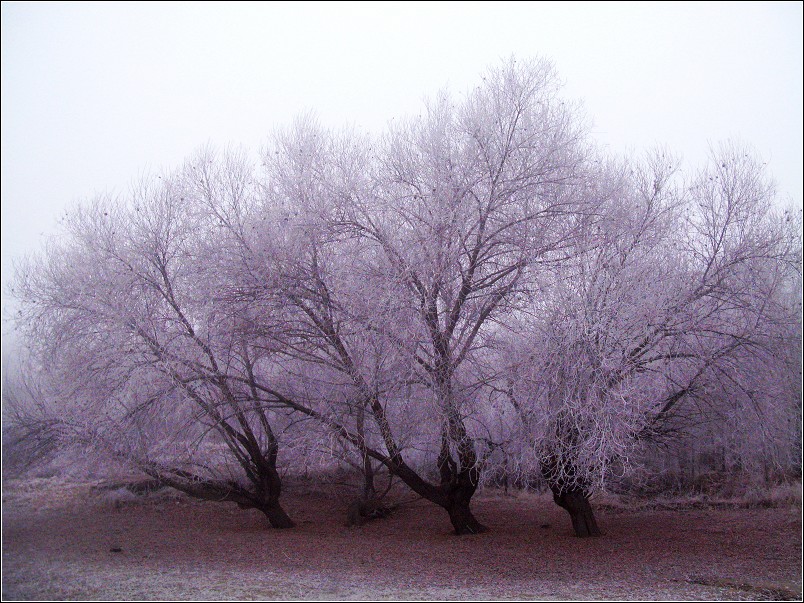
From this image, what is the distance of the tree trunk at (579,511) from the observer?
12.0m

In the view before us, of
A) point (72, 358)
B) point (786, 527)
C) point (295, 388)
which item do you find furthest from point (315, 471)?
point (786, 527)

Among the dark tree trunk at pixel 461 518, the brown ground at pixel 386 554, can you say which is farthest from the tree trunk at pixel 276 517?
the dark tree trunk at pixel 461 518

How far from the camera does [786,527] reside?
485 inches

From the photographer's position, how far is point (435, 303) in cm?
1066

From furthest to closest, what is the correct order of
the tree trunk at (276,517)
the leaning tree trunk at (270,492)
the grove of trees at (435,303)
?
1. the tree trunk at (276,517)
2. the leaning tree trunk at (270,492)
3. the grove of trees at (435,303)

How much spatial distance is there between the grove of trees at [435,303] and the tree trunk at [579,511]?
→ 4cm

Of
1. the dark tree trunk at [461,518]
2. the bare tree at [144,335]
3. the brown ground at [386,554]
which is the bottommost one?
the brown ground at [386,554]

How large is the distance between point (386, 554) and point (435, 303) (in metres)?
4.09

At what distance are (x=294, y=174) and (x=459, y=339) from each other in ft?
13.2

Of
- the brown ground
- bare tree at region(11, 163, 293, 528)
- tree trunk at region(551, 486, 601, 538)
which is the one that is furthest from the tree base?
bare tree at region(11, 163, 293, 528)

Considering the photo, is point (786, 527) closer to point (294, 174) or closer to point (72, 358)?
point (294, 174)

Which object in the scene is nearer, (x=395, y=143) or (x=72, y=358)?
(x=72, y=358)

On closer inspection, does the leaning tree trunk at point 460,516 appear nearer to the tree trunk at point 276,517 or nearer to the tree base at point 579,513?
the tree base at point 579,513

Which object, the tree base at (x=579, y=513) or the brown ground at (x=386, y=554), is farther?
the tree base at (x=579, y=513)
